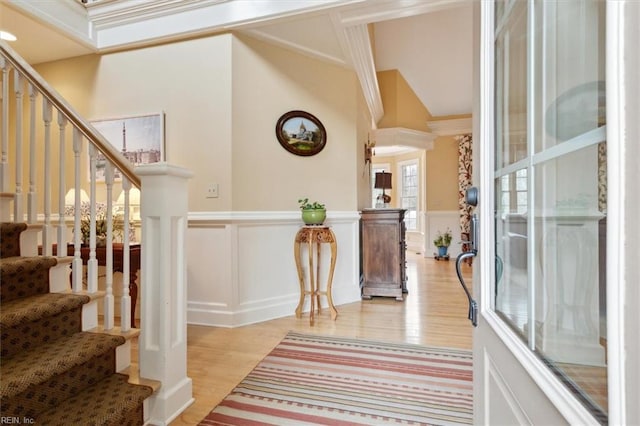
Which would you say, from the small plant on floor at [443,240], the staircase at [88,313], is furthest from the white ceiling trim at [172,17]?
the small plant on floor at [443,240]

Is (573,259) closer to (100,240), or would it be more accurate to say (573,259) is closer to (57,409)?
(57,409)

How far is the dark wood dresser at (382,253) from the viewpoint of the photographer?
3.59 m

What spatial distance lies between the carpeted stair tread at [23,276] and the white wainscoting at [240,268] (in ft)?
4.19

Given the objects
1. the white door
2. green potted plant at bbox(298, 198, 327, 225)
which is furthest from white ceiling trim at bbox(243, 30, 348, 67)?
the white door

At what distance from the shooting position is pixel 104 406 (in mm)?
1271

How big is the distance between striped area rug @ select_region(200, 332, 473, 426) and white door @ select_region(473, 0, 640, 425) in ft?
2.79

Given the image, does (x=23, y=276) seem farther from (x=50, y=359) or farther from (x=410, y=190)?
(x=410, y=190)

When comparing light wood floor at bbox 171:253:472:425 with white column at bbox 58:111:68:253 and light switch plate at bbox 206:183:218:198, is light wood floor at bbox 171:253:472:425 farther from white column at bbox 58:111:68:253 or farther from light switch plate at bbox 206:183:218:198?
light switch plate at bbox 206:183:218:198

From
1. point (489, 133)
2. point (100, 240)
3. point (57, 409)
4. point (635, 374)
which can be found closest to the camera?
point (635, 374)

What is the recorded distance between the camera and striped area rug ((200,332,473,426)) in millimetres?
1519

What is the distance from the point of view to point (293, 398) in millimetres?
1670

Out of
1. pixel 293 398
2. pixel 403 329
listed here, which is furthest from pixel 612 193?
pixel 403 329

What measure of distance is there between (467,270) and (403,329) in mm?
3090

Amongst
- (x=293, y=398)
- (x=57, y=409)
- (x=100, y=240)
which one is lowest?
(x=293, y=398)
